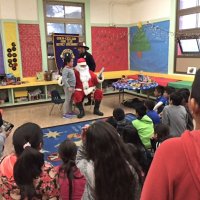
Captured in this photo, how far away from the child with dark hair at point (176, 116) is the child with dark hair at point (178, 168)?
2144mm

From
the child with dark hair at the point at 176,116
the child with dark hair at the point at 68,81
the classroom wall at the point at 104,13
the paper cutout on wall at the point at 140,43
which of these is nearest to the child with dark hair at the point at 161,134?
the child with dark hair at the point at 176,116

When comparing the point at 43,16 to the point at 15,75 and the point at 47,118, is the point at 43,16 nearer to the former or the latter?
the point at 15,75

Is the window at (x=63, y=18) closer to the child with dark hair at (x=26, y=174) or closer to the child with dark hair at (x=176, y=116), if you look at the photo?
the child with dark hair at (x=176, y=116)

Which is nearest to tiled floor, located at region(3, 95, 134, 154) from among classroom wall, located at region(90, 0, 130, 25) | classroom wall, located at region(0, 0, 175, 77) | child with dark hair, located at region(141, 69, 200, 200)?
classroom wall, located at region(0, 0, 175, 77)

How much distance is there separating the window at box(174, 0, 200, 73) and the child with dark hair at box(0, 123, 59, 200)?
17.5ft

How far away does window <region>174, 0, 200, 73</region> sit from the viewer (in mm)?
5594

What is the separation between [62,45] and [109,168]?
5.96 meters

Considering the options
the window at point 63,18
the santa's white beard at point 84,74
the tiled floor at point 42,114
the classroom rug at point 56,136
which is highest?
the window at point 63,18

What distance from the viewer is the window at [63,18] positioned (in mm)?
6617

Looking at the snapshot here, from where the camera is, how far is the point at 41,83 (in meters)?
6.19

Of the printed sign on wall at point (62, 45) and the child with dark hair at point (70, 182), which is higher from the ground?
the printed sign on wall at point (62, 45)

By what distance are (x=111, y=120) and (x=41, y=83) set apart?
147 inches

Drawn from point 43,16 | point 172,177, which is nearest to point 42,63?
point 43,16

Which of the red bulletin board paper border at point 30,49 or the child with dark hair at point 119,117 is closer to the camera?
the child with dark hair at point 119,117
